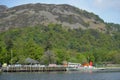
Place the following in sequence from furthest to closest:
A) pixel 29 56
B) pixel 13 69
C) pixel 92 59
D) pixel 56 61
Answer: pixel 92 59
pixel 56 61
pixel 29 56
pixel 13 69

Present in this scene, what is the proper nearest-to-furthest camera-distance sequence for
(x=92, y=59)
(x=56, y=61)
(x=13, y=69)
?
(x=13, y=69) → (x=56, y=61) → (x=92, y=59)

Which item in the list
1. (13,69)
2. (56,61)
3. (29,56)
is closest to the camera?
(13,69)

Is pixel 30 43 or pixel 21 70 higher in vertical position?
pixel 30 43

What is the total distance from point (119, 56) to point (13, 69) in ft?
246

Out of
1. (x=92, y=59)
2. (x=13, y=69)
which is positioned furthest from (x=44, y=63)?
(x=92, y=59)

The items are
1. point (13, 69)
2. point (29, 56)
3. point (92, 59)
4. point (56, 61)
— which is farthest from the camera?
point (92, 59)

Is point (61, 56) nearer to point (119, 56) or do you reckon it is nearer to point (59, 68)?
point (59, 68)

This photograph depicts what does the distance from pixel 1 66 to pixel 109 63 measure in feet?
231

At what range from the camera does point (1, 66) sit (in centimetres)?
13600

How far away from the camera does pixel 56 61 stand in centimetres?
15000

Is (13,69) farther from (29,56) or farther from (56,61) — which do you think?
(56,61)

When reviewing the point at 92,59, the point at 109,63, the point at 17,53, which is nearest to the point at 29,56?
the point at 17,53

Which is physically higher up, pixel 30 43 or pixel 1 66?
pixel 30 43

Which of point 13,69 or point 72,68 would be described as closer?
point 13,69
